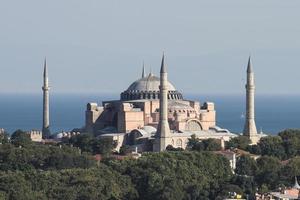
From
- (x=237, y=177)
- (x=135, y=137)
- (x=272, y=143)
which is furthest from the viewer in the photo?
(x=135, y=137)

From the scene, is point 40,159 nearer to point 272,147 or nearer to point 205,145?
point 205,145

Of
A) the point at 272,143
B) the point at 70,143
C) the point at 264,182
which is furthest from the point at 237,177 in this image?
the point at 70,143

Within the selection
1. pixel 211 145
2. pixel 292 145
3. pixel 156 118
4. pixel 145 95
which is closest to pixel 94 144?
pixel 211 145

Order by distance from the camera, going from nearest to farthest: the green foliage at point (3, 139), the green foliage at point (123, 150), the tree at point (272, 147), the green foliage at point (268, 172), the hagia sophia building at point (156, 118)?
1. the green foliage at point (268, 172)
2. the tree at point (272, 147)
3. the green foliage at point (123, 150)
4. the green foliage at point (3, 139)
5. the hagia sophia building at point (156, 118)

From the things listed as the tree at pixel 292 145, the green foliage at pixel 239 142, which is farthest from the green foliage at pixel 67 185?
the green foliage at pixel 239 142

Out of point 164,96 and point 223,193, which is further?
point 164,96

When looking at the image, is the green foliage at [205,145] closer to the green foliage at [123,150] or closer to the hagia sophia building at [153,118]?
the hagia sophia building at [153,118]

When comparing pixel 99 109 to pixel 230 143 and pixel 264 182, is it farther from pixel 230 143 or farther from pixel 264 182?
pixel 264 182
